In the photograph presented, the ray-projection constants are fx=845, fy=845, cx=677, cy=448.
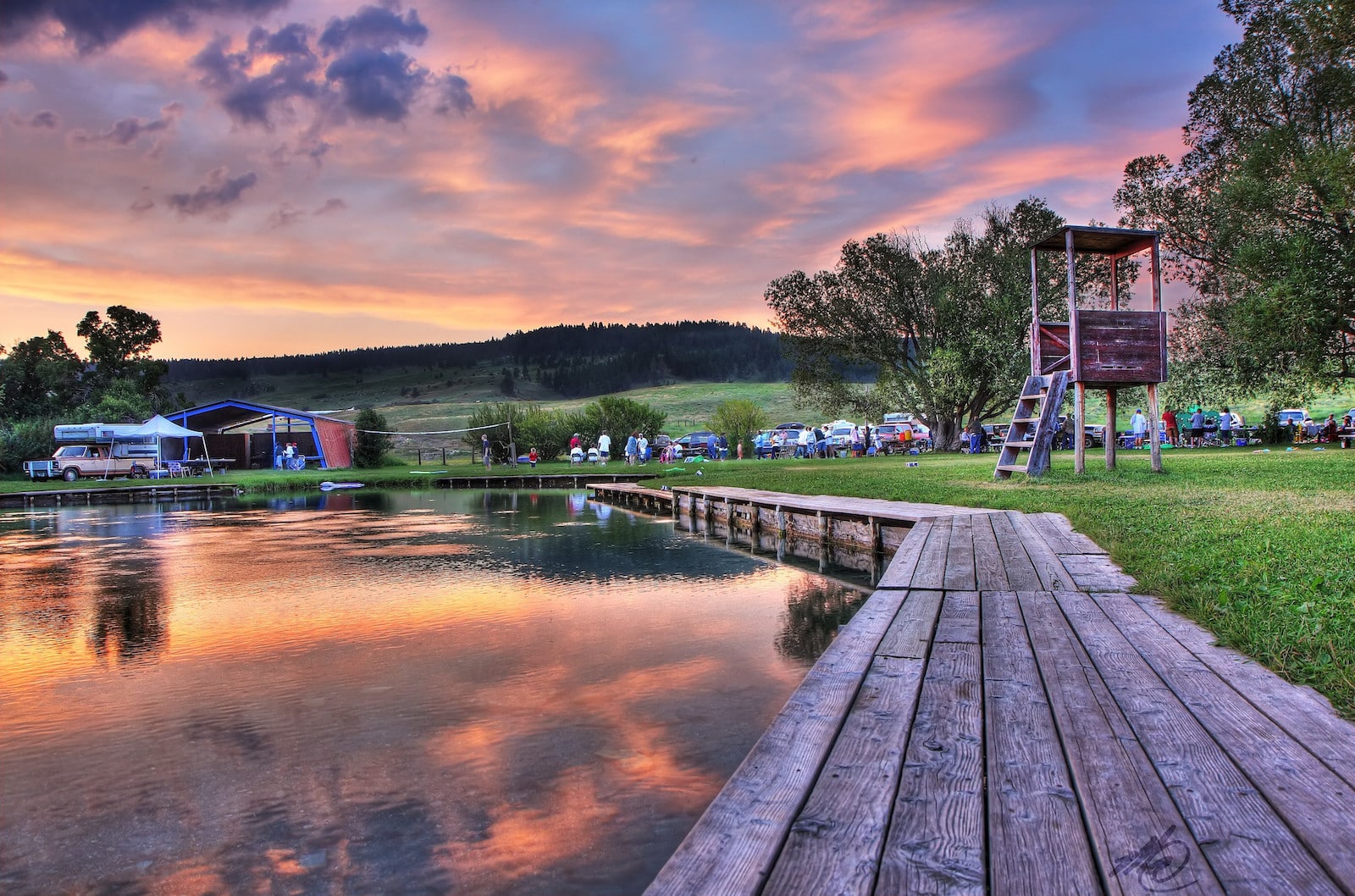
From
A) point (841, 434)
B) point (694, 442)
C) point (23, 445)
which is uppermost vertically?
point (23, 445)

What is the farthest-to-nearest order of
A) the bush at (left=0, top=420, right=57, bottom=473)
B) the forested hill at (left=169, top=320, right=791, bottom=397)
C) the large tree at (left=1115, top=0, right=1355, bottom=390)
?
the forested hill at (left=169, top=320, right=791, bottom=397) < the bush at (left=0, top=420, right=57, bottom=473) < the large tree at (left=1115, top=0, right=1355, bottom=390)

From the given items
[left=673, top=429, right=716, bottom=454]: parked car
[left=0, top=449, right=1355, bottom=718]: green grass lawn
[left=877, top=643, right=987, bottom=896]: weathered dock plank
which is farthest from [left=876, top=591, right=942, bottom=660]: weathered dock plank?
[left=673, top=429, right=716, bottom=454]: parked car

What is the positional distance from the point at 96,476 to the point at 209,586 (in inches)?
1140

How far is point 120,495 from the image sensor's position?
27.8 m

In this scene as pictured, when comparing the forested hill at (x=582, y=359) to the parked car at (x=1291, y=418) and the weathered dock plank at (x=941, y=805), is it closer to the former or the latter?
the parked car at (x=1291, y=418)

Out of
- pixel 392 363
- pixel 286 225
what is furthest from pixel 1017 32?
pixel 392 363

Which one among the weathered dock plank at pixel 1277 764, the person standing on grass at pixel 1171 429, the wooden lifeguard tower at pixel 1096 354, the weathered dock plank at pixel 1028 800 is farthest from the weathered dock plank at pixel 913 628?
the person standing on grass at pixel 1171 429

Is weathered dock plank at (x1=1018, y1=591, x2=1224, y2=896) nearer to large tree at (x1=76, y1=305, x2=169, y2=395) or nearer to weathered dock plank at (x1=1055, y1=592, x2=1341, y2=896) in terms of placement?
weathered dock plank at (x1=1055, y1=592, x2=1341, y2=896)

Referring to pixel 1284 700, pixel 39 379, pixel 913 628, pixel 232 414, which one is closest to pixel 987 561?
pixel 913 628

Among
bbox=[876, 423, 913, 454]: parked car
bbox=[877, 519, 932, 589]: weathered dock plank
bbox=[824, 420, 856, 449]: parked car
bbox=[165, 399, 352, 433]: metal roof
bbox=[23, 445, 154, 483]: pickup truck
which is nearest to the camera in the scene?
bbox=[877, 519, 932, 589]: weathered dock plank

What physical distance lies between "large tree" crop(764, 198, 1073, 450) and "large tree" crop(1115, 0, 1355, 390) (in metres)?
5.26

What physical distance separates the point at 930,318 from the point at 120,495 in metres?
31.2

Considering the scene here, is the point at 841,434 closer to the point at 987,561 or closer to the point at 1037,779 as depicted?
the point at 987,561

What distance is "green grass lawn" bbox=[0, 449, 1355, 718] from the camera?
390cm
